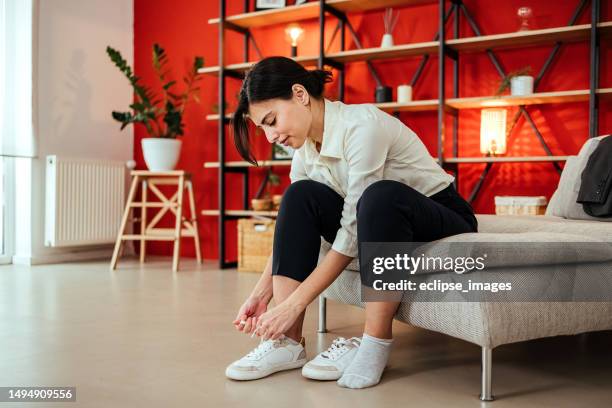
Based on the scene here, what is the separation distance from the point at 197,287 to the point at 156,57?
2008mm

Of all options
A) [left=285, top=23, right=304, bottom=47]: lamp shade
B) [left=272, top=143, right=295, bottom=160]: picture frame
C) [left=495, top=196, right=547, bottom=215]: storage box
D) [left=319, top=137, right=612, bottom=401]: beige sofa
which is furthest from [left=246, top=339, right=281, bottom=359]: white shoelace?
[left=285, top=23, right=304, bottom=47]: lamp shade

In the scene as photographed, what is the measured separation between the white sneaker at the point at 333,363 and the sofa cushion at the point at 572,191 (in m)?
1.17

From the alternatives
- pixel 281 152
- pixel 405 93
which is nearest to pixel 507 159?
pixel 405 93

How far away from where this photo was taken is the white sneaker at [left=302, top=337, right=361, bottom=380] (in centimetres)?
151

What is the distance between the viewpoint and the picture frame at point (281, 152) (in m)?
4.02

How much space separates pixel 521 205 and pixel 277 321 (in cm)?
211

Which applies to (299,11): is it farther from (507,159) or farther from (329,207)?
(329,207)

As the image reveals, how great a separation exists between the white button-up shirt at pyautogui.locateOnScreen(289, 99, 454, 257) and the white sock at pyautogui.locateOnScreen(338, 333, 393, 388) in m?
0.22

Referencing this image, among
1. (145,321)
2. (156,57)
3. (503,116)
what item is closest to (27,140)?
(156,57)

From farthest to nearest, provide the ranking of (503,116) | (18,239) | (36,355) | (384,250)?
1. (18,239)
2. (503,116)
3. (36,355)
4. (384,250)

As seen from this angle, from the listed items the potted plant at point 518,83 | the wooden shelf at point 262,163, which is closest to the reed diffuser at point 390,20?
the potted plant at point 518,83

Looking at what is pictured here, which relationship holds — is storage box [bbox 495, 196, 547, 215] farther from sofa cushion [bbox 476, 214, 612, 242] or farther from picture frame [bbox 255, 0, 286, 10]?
picture frame [bbox 255, 0, 286, 10]

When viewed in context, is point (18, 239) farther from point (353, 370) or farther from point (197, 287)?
point (353, 370)

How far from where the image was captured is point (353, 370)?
148cm
